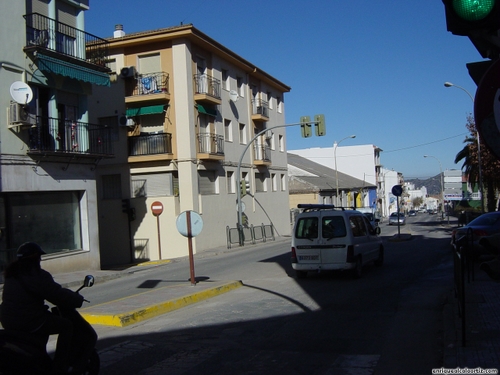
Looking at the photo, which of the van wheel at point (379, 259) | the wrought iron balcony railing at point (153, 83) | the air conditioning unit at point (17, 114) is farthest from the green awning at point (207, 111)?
the van wheel at point (379, 259)

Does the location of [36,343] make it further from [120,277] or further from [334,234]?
[120,277]

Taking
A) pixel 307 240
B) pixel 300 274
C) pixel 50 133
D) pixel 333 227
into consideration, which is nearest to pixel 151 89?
pixel 50 133

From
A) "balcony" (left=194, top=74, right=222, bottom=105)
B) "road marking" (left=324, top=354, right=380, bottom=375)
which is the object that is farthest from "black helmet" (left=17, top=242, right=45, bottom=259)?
"balcony" (left=194, top=74, right=222, bottom=105)

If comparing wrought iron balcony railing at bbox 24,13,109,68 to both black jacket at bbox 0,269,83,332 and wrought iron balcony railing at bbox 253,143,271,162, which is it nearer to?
black jacket at bbox 0,269,83,332

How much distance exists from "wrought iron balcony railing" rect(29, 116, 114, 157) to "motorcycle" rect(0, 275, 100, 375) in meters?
14.0

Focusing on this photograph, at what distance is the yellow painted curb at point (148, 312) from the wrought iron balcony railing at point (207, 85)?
20.1 metres

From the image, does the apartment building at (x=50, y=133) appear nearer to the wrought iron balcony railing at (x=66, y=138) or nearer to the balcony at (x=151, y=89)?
the wrought iron balcony railing at (x=66, y=138)

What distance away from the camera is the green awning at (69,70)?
18.8m

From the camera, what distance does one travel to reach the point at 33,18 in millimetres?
18766

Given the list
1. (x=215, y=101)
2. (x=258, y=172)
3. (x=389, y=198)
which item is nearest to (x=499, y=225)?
(x=215, y=101)

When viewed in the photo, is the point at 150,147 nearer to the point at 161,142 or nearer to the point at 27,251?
the point at 161,142

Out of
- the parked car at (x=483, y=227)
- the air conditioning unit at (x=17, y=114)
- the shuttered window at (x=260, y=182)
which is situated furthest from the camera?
the shuttered window at (x=260, y=182)

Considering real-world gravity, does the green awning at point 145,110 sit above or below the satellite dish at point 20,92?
above

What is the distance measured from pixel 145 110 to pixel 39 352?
84.7ft
